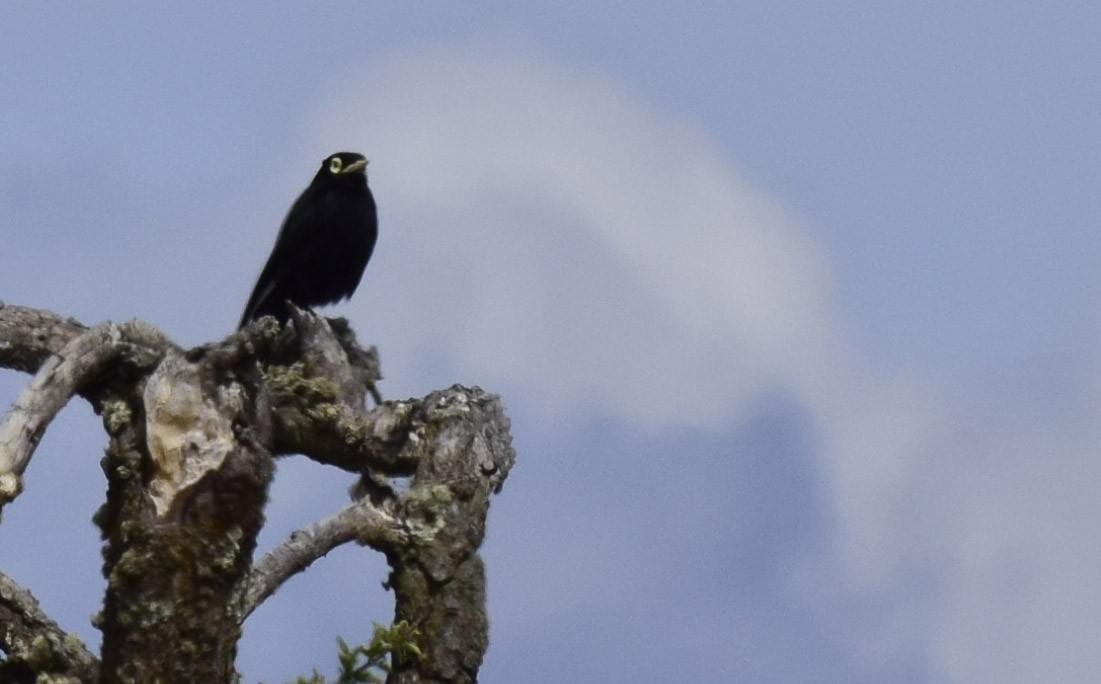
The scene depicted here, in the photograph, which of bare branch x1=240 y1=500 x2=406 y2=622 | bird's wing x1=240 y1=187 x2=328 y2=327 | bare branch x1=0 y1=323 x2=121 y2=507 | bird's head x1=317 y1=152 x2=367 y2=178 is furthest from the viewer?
bird's head x1=317 y1=152 x2=367 y2=178

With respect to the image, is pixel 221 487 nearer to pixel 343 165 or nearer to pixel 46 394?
pixel 46 394

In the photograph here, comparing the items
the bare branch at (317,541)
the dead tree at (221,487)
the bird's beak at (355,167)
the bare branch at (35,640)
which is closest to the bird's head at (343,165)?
the bird's beak at (355,167)

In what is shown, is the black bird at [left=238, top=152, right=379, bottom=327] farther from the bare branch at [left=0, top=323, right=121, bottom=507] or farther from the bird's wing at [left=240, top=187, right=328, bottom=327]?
the bare branch at [left=0, top=323, right=121, bottom=507]

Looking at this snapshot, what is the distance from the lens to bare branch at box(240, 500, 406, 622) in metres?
6.23

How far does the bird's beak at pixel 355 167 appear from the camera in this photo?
48.1 feet

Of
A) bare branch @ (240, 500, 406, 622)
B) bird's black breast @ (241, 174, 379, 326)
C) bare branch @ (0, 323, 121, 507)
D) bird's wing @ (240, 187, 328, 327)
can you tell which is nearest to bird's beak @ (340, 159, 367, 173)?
bird's black breast @ (241, 174, 379, 326)

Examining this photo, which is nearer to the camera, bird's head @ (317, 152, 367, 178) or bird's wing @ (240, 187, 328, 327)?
bird's wing @ (240, 187, 328, 327)

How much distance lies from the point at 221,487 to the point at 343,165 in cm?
955

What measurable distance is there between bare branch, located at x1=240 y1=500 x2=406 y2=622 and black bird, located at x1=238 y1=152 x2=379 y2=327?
6.11m

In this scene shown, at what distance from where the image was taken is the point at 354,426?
757cm

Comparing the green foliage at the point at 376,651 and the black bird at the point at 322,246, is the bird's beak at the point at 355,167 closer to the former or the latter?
the black bird at the point at 322,246

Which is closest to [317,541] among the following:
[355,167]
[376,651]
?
[376,651]

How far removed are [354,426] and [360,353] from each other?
0.87 meters

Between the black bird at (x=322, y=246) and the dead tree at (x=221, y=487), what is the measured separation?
210 inches
